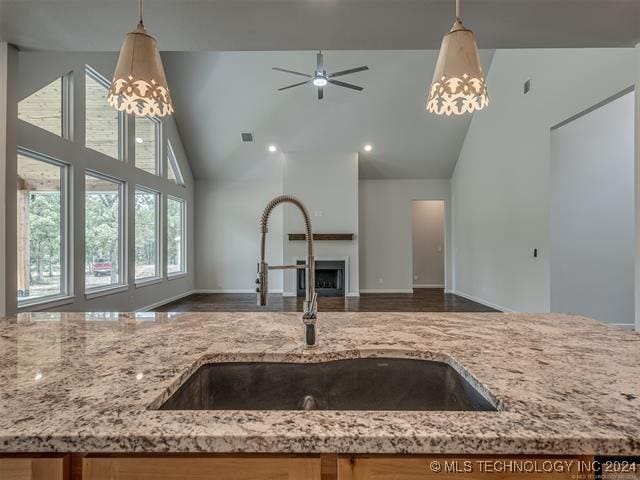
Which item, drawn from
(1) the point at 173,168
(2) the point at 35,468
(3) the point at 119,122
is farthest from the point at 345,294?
(2) the point at 35,468

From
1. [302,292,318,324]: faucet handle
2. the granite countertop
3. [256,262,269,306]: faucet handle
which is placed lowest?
the granite countertop

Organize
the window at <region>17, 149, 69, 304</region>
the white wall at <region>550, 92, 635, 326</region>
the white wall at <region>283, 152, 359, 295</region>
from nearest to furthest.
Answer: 1. the window at <region>17, 149, 69, 304</region>
2. the white wall at <region>550, 92, 635, 326</region>
3. the white wall at <region>283, 152, 359, 295</region>

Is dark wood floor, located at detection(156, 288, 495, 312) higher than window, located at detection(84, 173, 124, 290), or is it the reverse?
window, located at detection(84, 173, 124, 290)

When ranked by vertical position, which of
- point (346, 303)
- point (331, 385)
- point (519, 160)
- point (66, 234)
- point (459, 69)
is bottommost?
point (346, 303)

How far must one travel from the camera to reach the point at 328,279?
289 inches

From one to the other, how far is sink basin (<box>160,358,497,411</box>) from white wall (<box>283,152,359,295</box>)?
610cm

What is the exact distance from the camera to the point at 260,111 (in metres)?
6.57

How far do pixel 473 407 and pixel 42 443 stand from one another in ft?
3.02

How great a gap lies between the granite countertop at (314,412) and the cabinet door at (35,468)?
0.03 meters

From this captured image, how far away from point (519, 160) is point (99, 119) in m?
5.99

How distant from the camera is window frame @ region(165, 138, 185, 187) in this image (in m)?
6.75

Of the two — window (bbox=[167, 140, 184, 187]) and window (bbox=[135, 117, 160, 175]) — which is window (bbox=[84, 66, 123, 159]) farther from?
window (bbox=[167, 140, 184, 187])

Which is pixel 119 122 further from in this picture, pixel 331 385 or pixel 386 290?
pixel 386 290

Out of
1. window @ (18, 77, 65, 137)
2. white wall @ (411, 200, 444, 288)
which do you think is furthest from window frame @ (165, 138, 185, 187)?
white wall @ (411, 200, 444, 288)
